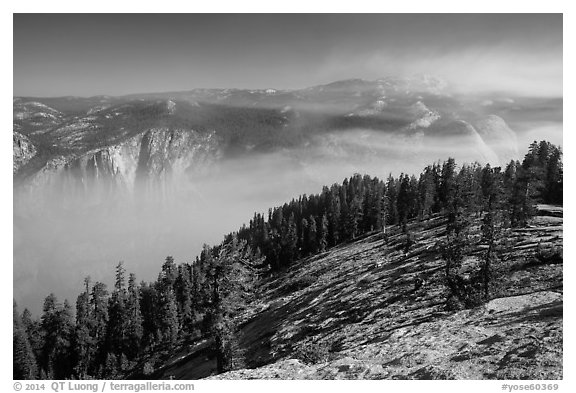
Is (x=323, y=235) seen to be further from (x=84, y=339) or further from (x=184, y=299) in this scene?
(x=84, y=339)

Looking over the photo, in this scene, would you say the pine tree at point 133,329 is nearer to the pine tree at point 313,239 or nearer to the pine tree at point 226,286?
the pine tree at point 313,239

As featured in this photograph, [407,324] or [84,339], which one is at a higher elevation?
[407,324]

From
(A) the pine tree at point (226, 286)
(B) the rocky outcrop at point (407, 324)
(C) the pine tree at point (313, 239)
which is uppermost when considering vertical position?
(A) the pine tree at point (226, 286)

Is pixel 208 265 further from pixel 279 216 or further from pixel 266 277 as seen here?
pixel 279 216

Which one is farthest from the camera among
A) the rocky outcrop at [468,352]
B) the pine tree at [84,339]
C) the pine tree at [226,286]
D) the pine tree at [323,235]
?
the pine tree at [323,235]

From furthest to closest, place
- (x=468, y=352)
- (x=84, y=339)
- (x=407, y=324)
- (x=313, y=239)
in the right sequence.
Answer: (x=313, y=239) → (x=84, y=339) → (x=407, y=324) → (x=468, y=352)

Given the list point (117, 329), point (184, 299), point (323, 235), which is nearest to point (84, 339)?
point (117, 329)

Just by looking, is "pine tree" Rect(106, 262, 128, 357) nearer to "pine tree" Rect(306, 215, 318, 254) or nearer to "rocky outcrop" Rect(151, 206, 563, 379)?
"rocky outcrop" Rect(151, 206, 563, 379)

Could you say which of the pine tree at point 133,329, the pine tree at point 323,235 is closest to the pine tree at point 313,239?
the pine tree at point 323,235

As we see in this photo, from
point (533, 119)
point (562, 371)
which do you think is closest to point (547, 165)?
point (533, 119)

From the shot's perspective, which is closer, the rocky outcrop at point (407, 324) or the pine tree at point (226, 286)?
the rocky outcrop at point (407, 324)

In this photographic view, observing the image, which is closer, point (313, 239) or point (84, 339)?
point (84, 339)

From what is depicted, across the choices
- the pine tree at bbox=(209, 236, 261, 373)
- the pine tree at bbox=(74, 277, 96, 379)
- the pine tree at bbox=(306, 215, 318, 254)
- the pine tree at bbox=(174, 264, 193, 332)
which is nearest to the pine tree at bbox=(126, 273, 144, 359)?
the pine tree at bbox=(74, 277, 96, 379)
